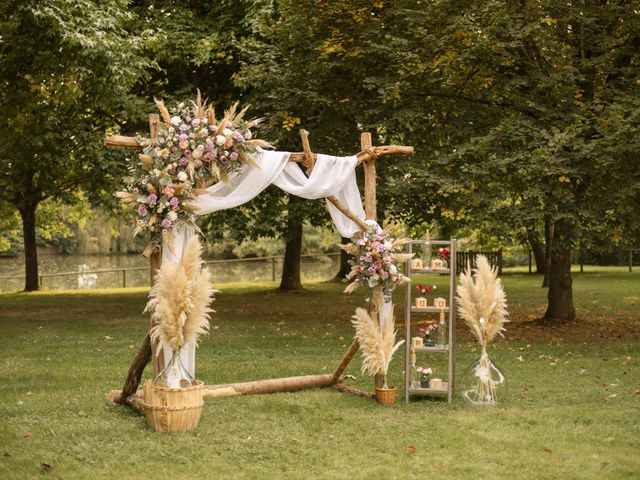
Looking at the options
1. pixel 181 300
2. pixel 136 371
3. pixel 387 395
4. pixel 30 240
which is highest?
pixel 30 240

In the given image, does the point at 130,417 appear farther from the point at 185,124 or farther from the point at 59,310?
the point at 59,310

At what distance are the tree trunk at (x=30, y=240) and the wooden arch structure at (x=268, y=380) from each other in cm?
1541

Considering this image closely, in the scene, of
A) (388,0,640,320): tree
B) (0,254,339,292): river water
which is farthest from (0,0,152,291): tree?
(0,254,339,292): river water

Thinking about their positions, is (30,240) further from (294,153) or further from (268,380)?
(294,153)

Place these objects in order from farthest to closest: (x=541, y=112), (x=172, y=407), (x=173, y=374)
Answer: (x=541, y=112), (x=173, y=374), (x=172, y=407)

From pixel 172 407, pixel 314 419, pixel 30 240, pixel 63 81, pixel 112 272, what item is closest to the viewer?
pixel 172 407

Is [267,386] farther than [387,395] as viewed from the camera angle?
Yes

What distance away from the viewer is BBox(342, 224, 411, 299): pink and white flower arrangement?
32.2 feet

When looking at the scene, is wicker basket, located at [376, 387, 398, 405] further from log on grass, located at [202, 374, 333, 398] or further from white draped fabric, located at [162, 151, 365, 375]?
white draped fabric, located at [162, 151, 365, 375]

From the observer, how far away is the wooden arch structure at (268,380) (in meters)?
8.72

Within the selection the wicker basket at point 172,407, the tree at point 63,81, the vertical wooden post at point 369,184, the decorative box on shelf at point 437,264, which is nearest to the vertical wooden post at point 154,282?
the wicker basket at point 172,407

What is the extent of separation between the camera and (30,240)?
24.2 meters

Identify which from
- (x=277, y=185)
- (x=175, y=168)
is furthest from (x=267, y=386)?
(x=175, y=168)

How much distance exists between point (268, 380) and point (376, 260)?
1.98 m
